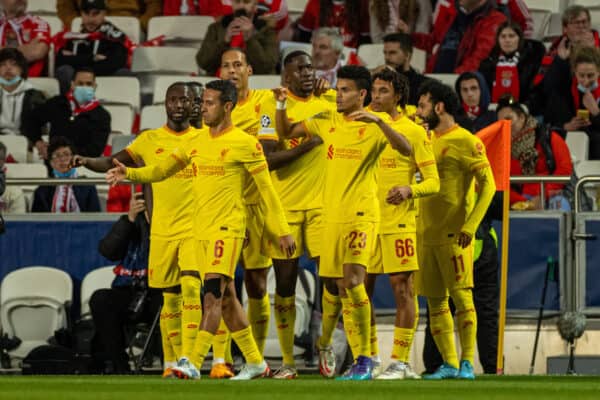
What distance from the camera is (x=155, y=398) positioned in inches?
401

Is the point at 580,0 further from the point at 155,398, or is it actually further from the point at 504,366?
the point at 155,398

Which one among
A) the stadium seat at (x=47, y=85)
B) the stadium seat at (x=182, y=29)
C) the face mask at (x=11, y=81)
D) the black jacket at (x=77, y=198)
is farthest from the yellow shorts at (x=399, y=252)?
the stadium seat at (x=182, y=29)

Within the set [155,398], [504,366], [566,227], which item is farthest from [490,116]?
[155,398]

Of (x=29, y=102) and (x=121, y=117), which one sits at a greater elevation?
(x=29, y=102)

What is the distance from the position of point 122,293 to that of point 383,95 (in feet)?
11.7

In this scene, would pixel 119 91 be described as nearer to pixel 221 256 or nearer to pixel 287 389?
pixel 221 256

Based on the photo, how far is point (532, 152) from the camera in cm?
1648

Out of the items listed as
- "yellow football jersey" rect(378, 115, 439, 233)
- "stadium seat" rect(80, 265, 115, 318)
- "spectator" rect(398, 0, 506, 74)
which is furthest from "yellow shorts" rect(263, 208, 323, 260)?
"spectator" rect(398, 0, 506, 74)

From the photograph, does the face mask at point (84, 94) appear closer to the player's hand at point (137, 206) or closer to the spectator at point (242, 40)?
the spectator at point (242, 40)

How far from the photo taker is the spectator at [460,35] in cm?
1925

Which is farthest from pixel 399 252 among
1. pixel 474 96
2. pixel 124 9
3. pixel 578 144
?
pixel 124 9

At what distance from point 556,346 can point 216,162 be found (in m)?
4.81

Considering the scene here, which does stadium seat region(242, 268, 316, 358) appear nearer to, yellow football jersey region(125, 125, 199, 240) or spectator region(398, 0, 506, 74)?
yellow football jersey region(125, 125, 199, 240)

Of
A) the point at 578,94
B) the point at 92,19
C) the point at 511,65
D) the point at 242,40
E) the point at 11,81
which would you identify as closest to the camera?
the point at 578,94
